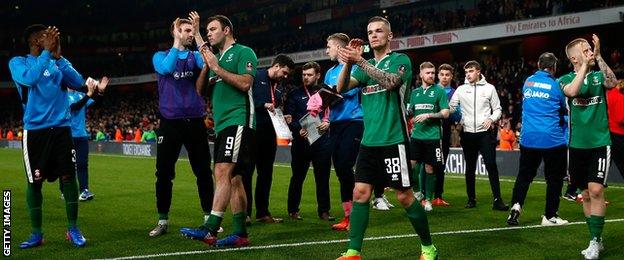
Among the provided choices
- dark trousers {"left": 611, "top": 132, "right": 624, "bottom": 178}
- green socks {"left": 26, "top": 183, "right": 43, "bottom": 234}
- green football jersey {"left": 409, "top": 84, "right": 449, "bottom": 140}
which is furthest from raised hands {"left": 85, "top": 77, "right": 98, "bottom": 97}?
Result: dark trousers {"left": 611, "top": 132, "right": 624, "bottom": 178}

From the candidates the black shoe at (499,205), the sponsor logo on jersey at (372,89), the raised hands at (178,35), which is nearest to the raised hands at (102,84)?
the raised hands at (178,35)

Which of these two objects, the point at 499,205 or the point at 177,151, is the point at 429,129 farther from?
the point at 177,151

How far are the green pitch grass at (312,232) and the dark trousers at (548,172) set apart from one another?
1.01ft

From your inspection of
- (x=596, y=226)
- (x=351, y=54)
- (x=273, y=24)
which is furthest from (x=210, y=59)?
(x=273, y=24)

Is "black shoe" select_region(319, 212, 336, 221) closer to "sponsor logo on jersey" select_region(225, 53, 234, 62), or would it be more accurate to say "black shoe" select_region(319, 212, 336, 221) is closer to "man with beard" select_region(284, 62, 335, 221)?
"man with beard" select_region(284, 62, 335, 221)

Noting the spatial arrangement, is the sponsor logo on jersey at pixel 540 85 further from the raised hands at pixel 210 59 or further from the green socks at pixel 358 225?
the raised hands at pixel 210 59

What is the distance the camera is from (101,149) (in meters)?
34.4

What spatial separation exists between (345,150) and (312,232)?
3.54 feet

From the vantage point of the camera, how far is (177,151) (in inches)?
295

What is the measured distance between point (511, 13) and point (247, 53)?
2501 cm

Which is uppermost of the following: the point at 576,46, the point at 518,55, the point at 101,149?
the point at 518,55

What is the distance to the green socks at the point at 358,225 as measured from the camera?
221 inches

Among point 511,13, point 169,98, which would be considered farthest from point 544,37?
point 169,98

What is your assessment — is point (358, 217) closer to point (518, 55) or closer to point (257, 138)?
point (257, 138)
